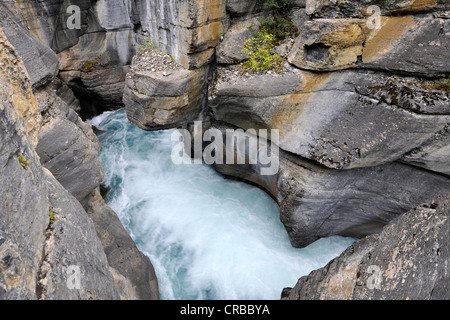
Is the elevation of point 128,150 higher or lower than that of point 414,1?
lower

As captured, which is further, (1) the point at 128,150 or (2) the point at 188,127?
(1) the point at 128,150

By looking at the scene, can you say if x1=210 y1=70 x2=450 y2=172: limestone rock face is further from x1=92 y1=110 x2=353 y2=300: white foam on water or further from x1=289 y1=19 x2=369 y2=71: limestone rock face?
x1=92 y1=110 x2=353 y2=300: white foam on water

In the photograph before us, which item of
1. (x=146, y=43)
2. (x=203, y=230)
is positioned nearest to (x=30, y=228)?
(x=203, y=230)

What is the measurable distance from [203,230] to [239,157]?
2.91m

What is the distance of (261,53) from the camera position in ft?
26.9

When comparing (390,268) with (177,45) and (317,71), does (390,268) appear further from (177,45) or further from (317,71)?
(177,45)

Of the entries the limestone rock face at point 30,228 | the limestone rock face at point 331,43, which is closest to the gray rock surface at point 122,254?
the limestone rock face at point 30,228

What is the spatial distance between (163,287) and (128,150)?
6.59 metres

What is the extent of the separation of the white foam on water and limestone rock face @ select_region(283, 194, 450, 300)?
11.3 feet

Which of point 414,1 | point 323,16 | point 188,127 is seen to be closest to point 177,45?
point 188,127

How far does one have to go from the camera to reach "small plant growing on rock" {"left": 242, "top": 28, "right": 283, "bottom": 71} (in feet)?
25.9

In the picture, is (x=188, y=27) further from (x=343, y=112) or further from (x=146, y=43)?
(x=343, y=112)

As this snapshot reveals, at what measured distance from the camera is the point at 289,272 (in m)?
8.42
